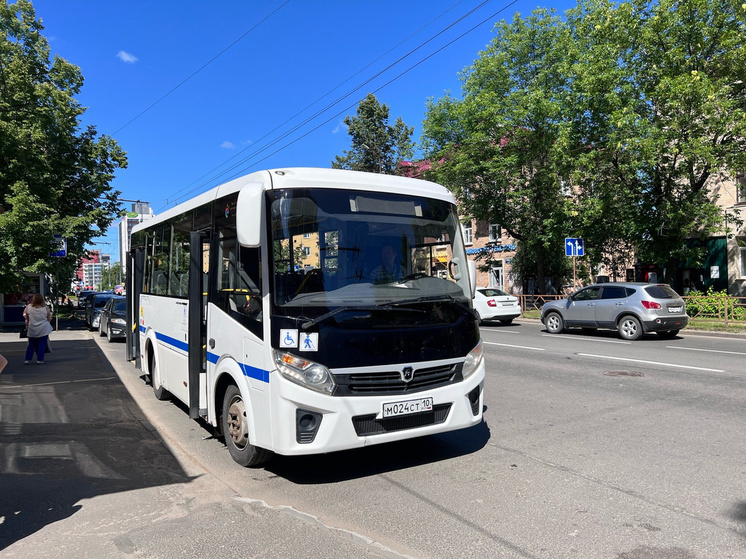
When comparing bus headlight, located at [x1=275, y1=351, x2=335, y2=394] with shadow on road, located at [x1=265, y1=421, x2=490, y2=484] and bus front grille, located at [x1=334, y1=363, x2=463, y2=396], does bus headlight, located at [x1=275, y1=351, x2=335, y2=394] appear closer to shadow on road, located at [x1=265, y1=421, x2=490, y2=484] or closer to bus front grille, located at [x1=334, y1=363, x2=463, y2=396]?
bus front grille, located at [x1=334, y1=363, x2=463, y2=396]

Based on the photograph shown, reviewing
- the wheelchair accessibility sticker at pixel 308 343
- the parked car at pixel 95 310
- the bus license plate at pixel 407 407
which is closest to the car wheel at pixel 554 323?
the bus license plate at pixel 407 407

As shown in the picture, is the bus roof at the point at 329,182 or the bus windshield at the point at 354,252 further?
the bus roof at the point at 329,182

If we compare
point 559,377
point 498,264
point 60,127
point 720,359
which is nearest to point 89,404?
point 559,377

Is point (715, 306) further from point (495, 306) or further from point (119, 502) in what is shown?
point (119, 502)

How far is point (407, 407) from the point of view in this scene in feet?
14.9

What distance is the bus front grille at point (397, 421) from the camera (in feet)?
14.4

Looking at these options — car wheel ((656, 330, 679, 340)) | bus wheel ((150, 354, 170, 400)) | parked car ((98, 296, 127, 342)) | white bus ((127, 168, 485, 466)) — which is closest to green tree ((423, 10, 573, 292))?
car wheel ((656, 330, 679, 340))

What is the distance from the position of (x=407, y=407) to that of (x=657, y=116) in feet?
64.1

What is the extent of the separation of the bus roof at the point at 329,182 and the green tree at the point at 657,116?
52.6 ft

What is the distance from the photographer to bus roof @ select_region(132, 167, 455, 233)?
464cm

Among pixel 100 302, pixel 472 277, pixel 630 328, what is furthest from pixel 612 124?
pixel 100 302

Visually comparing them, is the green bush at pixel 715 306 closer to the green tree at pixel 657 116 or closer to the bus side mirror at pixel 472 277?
the green tree at pixel 657 116

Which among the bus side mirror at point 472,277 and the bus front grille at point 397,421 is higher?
the bus side mirror at point 472,277

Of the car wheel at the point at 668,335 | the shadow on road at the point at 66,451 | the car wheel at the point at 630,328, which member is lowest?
the car wheel at the point at 668,335
